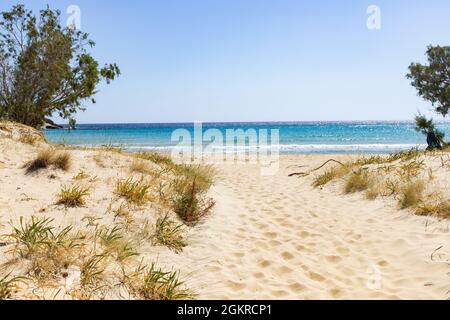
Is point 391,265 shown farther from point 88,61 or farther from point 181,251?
point 88,61

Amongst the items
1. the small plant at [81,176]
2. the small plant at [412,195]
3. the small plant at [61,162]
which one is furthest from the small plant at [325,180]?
the small plant at [61,162]

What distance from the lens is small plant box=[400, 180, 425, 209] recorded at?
6805mm

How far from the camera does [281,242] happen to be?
18.0ft

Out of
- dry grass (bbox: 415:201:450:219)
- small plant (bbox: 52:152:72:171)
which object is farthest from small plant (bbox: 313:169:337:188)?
small plant (bbox: 52:152:72:171)

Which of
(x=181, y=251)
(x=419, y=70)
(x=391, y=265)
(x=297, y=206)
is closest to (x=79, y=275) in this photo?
(x=181, y=251)

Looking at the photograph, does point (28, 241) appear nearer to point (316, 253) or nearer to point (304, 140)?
point (316, 253)

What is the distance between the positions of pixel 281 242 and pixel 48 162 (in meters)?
4.77

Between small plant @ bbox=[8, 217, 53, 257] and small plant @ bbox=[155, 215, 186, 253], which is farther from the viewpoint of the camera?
small plant @ bbox=[155, 215, 186, 253]

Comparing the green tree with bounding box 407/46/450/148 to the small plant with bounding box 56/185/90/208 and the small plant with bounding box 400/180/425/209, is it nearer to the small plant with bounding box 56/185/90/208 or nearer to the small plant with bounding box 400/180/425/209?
the small plant with bounding box 400/180/425/209

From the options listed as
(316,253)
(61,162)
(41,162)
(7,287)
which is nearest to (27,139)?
(41,162)

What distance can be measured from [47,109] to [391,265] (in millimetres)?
15000

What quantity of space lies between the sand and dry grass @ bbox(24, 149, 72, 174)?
0.20 m

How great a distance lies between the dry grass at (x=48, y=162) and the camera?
6.80 metres

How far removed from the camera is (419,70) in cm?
2211
